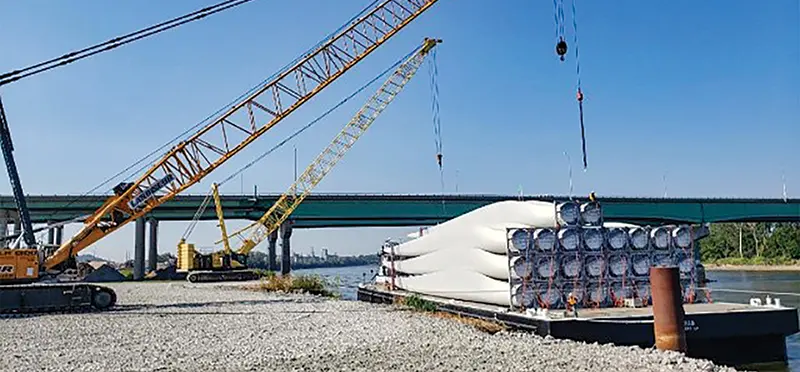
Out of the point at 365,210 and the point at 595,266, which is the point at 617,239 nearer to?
the point at 595,266

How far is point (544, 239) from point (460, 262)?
13.5 ft

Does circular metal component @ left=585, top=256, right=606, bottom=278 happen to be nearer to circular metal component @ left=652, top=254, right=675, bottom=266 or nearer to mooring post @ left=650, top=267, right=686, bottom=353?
circular metal component @ left=652, top=254, right=675, bottom=266

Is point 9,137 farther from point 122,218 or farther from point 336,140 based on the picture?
point 336,140

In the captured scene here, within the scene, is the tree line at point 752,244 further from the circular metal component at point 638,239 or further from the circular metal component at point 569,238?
the circular metal component at point 569,238

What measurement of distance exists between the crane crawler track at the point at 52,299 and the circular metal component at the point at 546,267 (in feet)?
55.4

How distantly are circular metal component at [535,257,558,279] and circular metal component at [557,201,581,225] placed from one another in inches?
40.1

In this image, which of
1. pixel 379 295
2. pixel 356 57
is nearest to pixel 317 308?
pixel 379 295

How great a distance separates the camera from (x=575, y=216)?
51.2 ft

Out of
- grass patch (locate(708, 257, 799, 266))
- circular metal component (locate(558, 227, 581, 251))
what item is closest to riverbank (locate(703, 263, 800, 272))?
grass patch (locate(708, 257, 799, 266))

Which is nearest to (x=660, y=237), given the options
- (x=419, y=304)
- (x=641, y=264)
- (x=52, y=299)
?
(x=641, y=264)

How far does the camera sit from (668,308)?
447 inches

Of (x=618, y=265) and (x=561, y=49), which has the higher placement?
(x=561, y=49)

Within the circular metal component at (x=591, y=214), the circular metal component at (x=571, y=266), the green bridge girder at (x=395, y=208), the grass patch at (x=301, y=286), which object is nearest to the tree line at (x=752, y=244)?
the green bridge girder at (x=395, y=208)

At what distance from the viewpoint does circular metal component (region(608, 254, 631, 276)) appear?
15586mm
